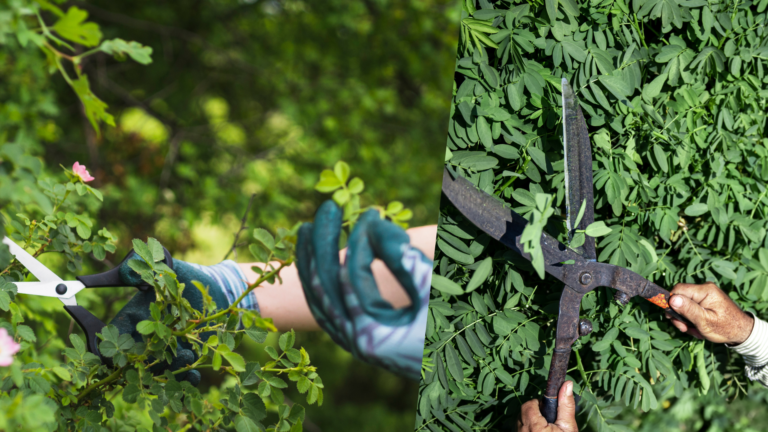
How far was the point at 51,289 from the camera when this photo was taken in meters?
0.81

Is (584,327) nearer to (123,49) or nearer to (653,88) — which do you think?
(653,88)

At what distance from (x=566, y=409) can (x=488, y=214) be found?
41 cm

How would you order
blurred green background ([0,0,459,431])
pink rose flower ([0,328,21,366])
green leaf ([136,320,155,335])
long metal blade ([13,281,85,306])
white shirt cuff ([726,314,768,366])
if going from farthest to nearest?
1. blurred green background ([0,0,459,431])
2. white shirt cuff ([726,314,768,366])
3. long metal blade ([13,281,85,306])
4. green leaf ([136,320,155,335])
5. pink rose flower ([0,328,21,366])

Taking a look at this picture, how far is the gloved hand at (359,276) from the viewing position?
732mm

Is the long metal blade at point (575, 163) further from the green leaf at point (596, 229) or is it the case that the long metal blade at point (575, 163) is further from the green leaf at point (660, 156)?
the green leaf at point (660, 156)

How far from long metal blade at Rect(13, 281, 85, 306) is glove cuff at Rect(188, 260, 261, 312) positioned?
0.62ft

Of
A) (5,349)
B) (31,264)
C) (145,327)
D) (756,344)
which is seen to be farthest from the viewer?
(756,344)

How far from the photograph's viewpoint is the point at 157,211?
3.05m

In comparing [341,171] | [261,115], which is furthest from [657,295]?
[261,115]

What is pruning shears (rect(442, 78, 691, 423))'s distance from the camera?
0.84m

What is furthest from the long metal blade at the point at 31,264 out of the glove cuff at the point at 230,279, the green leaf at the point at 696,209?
the green leaf at the point at 696,209

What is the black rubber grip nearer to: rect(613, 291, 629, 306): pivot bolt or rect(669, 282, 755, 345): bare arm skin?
rect(613, 291, 629, 306): pivot bolt

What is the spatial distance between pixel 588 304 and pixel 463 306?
10.6 inches

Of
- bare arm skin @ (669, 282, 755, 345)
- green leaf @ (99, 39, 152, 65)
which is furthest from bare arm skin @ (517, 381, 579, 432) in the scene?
green leaf @ (99, 39, 152, 65)
